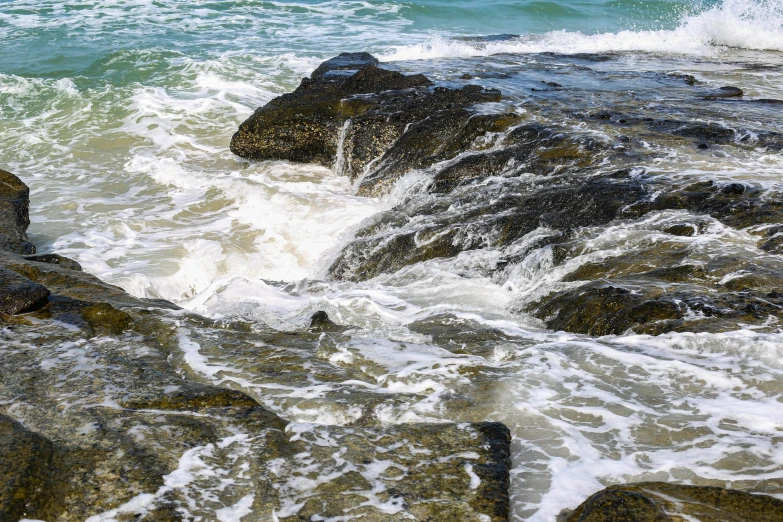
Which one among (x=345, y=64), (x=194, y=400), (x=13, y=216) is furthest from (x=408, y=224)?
(x=345, y=64)

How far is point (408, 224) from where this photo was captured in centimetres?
787

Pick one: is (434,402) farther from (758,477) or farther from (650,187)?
(650,187)

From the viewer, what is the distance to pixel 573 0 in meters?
27.6

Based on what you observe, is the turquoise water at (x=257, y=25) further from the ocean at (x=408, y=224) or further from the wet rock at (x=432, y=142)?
the wet rock at (x=432, y=142)

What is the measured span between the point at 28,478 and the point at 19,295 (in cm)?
229

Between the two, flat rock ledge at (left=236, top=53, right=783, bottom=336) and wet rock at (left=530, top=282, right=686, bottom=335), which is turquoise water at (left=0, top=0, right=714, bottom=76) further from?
wet rock at (left=530, top=282, right=686, bottom=335)

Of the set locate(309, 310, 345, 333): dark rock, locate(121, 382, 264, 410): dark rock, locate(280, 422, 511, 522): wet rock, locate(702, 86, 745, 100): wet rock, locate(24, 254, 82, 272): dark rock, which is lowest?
locate(24, 254, 82, 272): dark rock

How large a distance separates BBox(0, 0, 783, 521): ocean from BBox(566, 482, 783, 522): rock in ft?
1.15

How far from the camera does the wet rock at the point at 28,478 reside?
112 inches

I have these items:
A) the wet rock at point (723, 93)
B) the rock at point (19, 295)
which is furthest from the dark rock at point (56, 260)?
the wet rock at point (723, 93)

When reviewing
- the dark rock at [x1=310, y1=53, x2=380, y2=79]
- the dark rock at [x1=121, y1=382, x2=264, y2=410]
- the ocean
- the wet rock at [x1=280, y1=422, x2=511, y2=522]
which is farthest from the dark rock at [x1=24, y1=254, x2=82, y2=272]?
the dark rock at [x1=310, y1=53, x2=380, y2=79]

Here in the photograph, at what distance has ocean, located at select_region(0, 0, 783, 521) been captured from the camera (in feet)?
13.0

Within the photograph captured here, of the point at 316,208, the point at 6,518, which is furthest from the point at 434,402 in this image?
the point at 316,208

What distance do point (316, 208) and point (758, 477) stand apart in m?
7.01
